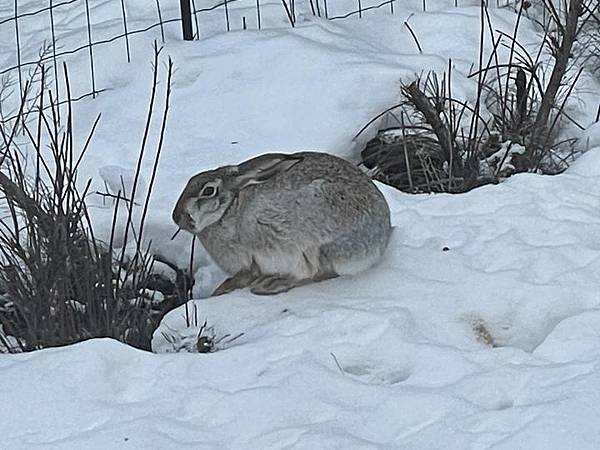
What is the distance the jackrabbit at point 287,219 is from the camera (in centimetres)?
435

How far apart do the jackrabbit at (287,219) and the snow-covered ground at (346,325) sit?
10 cm

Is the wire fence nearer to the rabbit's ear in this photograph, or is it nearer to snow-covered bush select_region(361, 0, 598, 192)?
snow-covered bush select_region(361, 0, 598, 192)

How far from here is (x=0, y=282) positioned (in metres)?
4.29

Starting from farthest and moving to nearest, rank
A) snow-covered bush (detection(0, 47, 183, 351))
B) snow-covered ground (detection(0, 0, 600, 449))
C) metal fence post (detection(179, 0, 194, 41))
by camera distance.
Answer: metal fence post (detection(179, 0, 194, 41)) → snow-covered bush (detection(0, 47, 183, 351)) → snow-covered ground (detection(0, 0, 600, 449))

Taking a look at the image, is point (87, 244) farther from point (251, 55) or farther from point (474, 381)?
point (251, 55)

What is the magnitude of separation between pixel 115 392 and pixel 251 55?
9.68 feet

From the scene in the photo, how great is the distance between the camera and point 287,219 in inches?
171

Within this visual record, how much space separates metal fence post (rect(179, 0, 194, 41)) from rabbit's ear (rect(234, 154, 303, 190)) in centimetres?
235

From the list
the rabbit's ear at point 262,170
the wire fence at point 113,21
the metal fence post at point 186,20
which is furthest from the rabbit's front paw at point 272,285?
the metal fence post at point 186,20

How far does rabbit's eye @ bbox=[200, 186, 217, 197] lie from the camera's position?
4414 millimetres

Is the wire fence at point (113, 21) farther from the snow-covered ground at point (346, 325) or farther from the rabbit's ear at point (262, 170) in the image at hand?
the rabbit's ear at point (262, 170)

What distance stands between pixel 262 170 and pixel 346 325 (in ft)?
2.31

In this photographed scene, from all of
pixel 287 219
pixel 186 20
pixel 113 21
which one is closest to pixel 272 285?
pixel 287 219

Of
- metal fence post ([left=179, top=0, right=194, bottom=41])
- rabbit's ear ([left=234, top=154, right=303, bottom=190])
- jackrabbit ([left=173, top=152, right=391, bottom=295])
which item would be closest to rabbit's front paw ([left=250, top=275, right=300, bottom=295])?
jackrabbit ([left=173, top=152, right=391, bottom=295])
